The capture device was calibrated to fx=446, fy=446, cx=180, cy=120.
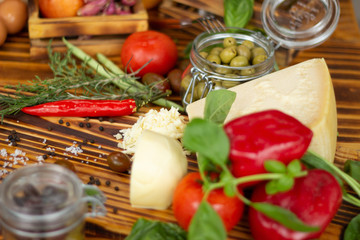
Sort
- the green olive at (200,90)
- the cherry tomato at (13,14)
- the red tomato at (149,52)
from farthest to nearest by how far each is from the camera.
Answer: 1. the cherry tomato at (13,14)
2. the red tomato at (149,52)
3. the green olive at (200,90)

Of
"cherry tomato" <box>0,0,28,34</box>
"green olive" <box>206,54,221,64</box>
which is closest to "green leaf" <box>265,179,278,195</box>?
"green olive" <box>206,54,221,64</box>

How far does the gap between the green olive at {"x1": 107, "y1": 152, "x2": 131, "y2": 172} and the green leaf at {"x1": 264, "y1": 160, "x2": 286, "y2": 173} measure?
Answer: 461mm

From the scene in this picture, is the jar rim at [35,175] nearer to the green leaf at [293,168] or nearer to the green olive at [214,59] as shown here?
the green leaf at [293,168]

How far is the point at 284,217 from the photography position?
0.85m

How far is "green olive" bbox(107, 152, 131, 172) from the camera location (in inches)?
48.3

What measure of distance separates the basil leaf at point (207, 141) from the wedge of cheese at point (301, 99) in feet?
0.91

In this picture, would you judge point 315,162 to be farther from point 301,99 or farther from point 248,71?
point 248,71

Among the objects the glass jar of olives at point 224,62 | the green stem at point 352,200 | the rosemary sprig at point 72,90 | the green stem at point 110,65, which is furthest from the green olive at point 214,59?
the green stem at point 352,200

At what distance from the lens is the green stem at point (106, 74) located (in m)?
1.54

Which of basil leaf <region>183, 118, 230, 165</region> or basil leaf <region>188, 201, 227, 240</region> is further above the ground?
basil leaf <region>183, 118, 230, 165</region>

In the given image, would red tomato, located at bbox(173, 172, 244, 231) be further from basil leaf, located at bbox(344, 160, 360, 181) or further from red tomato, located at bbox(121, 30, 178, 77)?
red tomato, located at bbox(121, 30, 178, 77)

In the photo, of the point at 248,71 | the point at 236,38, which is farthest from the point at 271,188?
the point at 236,38

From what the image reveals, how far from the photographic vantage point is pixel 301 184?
3.17 feet

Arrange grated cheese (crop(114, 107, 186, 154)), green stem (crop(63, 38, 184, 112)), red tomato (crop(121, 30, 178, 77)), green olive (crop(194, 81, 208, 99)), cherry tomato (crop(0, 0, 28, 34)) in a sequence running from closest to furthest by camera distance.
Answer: grated cheese (crop(114, 107, 186, 154)) → green olive (crop(194, 81, 208, 99)) → green stem (crop(63, 38, 184, 112)) → red tomato (crop(121, 30, 178, 77)) → cherry tomato (crop(0, 0, 28, 34))
